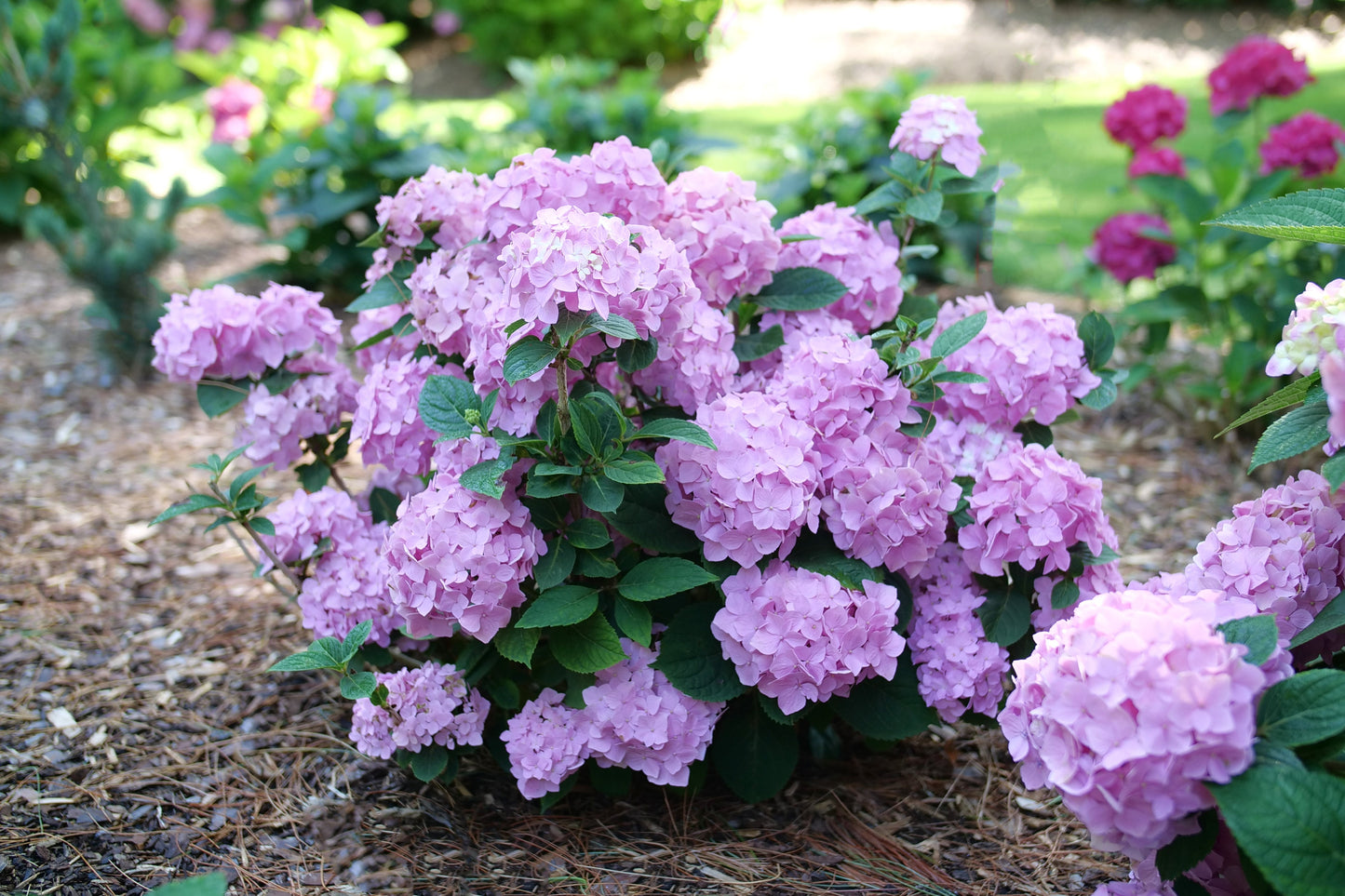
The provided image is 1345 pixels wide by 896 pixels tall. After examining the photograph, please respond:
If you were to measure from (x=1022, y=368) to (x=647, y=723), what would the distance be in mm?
822

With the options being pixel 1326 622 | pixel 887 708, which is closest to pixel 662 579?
pixel 887 708

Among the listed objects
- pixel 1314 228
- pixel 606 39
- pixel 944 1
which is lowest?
pixel 606 39

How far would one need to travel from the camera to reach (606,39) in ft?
29.1

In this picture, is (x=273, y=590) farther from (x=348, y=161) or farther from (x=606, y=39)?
(x=606, y=39)

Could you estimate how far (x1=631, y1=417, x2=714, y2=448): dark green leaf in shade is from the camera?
133 cm

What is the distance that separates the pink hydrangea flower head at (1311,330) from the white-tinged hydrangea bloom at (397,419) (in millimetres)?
1156

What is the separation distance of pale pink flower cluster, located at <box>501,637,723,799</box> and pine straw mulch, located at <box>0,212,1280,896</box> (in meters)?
0.17

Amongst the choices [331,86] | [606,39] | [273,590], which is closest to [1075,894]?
[273,590]

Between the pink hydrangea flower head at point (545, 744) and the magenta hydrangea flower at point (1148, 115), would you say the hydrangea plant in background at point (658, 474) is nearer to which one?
the pink hydrangea flower head at point (545, 744)

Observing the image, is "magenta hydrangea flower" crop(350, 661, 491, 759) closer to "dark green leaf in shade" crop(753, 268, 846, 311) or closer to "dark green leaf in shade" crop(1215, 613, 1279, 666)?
"dark green leaf in shade" crop(753, 268, 846, 311)

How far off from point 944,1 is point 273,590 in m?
9.89

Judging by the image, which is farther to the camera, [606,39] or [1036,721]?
[606,39]

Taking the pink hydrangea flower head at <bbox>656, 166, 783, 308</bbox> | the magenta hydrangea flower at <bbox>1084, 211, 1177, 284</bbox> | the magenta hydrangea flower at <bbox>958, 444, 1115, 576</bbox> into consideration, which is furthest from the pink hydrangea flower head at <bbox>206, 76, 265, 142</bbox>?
the magenta hydrangea flower at <bbox>958, 444, 1115, 576</bbox>

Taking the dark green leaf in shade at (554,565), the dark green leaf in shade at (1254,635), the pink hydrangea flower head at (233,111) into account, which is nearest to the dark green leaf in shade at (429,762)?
the dark green leaf in shade at (554,565)
